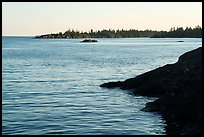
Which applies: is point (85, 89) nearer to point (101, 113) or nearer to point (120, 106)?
point (120, 106)

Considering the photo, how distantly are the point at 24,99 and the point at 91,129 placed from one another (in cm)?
1020

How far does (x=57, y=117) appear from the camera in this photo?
65.6 feet

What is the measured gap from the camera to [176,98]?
19203 millimetres

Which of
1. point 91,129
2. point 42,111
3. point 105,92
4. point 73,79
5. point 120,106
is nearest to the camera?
point 91,129

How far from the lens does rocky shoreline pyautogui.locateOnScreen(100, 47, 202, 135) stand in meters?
16.5

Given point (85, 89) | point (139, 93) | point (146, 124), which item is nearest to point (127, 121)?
point (146, 124)

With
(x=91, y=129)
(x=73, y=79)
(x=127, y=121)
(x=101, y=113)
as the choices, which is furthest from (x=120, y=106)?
(x=73, y=79)

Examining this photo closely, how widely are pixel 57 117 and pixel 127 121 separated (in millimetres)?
4153

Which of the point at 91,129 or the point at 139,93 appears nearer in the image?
the point at 91,129

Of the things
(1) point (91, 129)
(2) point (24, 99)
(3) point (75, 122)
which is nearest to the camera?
(1) point (91, 129)

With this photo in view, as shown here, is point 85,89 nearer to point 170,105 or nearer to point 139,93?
point 139,93

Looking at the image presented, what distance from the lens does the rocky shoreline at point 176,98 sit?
54.2 ft

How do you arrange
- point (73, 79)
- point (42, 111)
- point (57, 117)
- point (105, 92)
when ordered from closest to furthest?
point (57, 117)
point (42, 111)
point (105, 92)
point (73, 79)

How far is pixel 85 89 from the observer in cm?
3119
